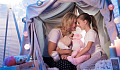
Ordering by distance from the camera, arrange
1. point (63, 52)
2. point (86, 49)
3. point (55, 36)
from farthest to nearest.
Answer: point (55, 36), point (63, 52), point (86, 49)

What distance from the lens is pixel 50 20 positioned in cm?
305

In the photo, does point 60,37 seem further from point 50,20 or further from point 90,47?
point 90,47

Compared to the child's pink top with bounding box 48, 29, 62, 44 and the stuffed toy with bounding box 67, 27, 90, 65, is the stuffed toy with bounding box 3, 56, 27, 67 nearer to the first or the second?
the child's pink top with bounding box 48, 29, 62, 44

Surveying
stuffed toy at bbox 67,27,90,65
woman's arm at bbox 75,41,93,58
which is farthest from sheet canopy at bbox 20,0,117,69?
stuffed toy at bbox 67,27,90,65

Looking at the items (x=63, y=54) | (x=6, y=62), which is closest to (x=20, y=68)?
(x=6, y=62)

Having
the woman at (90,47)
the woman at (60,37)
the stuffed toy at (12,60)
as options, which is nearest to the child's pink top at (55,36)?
the woman at (60,37)

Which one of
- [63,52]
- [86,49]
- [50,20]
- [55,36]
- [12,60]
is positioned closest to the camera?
[12,60]

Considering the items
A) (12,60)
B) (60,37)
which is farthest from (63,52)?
(12,60)

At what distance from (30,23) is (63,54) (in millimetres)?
830

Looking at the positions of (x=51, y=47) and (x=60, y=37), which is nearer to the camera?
(x=51, y=47)

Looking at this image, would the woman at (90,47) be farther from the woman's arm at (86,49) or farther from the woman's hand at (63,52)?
the woman's hand at (63,52)

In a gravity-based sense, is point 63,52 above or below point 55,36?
below

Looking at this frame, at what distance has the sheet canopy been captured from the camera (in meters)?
2.29

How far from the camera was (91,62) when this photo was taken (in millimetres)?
2193
